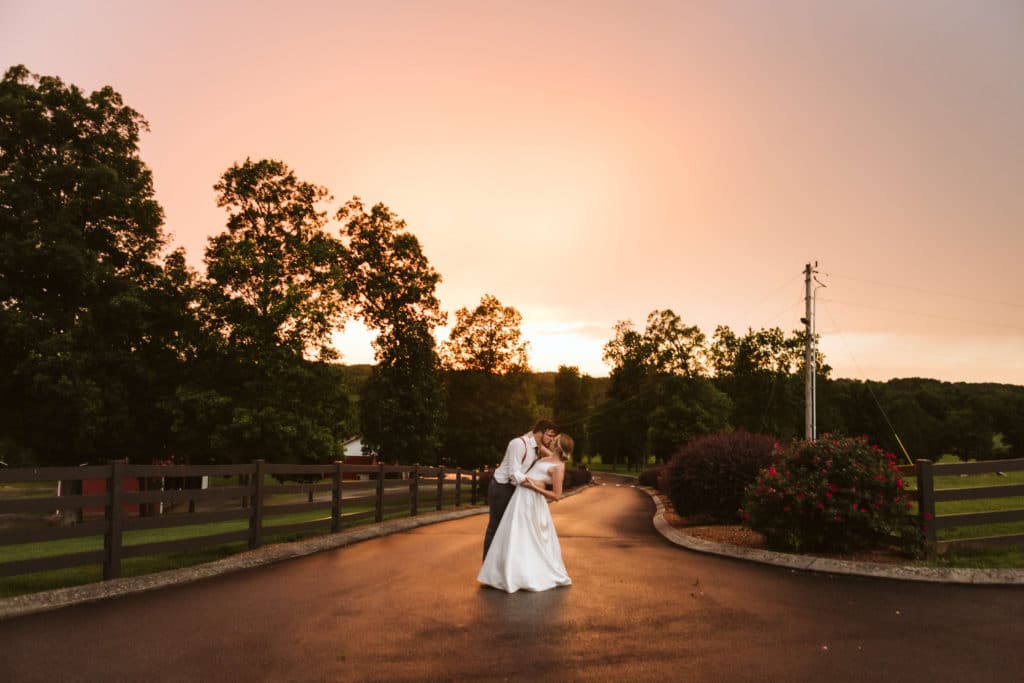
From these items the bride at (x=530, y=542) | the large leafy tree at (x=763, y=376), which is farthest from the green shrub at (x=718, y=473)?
the large leafy tree at (x=763, y=376)

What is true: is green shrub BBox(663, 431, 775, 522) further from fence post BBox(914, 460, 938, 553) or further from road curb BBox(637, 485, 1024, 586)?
fence post BBox(914, 460, 938, 553)

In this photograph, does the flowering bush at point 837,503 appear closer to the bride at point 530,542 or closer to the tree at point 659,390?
the bride at point 530,542

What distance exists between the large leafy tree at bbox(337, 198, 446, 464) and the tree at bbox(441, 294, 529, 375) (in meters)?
18.0

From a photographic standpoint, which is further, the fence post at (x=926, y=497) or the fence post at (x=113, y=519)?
the fence post at (x=926, y=497)

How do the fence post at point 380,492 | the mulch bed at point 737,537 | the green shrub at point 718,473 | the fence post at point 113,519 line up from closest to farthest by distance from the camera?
the fence post at point 113,519 < the mulch bed at point 737,537 < the green shrub at point 718,473 < the fence post at point 380,492

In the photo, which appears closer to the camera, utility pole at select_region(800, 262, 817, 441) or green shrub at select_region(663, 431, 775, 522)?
green shrub at select_region(663, 431, 775, 522)

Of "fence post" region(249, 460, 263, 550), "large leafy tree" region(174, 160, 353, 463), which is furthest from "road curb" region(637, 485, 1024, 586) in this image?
"large leafy tree" region(174, 160, 353, 463)

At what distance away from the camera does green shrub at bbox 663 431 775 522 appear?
16625 millimetres

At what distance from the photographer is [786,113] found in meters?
19.5

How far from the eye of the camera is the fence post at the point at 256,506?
40.1 ft

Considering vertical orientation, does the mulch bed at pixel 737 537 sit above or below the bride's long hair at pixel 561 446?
below

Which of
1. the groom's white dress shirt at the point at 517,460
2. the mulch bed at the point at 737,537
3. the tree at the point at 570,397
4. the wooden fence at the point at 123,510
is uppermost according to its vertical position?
the tree at the point at 570,397

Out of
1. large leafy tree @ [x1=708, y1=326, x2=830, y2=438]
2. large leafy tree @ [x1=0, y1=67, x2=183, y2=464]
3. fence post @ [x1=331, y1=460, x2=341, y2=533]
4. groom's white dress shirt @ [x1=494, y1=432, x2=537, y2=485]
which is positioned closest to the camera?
groom's white dress shirt @ [x1=494, y1=432, x2=537, y2=485]

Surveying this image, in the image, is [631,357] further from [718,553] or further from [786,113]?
[718,553]
